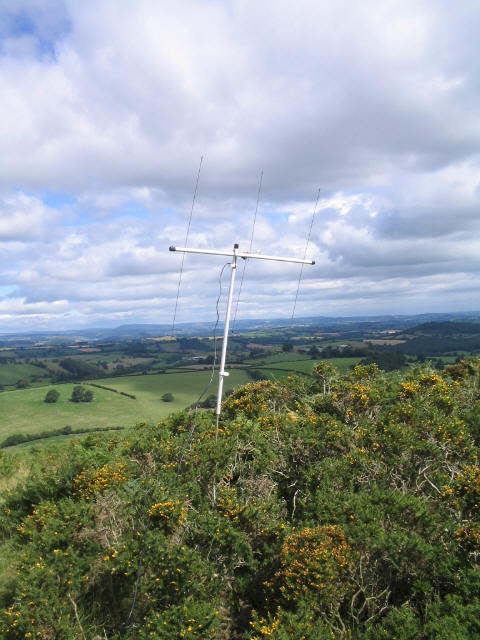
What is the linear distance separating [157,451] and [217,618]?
4852 mm

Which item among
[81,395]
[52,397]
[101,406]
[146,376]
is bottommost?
[52,397]

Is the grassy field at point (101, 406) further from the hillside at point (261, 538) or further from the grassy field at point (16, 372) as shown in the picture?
the hillside at point (261, 538)

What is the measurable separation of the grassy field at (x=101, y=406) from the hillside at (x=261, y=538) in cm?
4095

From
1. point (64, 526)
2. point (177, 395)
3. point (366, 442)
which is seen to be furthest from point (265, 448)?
point (177, 395)

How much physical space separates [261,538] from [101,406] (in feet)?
196

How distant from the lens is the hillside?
5.68 meters

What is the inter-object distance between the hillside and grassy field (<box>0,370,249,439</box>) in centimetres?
4095

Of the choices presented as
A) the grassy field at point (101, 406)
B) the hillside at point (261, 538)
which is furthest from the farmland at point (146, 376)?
the hillside at point (261, 538)

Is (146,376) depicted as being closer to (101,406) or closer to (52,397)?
(101,406)

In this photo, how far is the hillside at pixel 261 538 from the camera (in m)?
5.68

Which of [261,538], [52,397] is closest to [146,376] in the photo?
[52,397]

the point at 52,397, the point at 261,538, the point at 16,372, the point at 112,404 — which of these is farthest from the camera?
the point at 16,372

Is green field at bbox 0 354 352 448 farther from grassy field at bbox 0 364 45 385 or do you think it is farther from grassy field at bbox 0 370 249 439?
grassy field at bbox 0 364 45 385

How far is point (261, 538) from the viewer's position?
23.5ft
